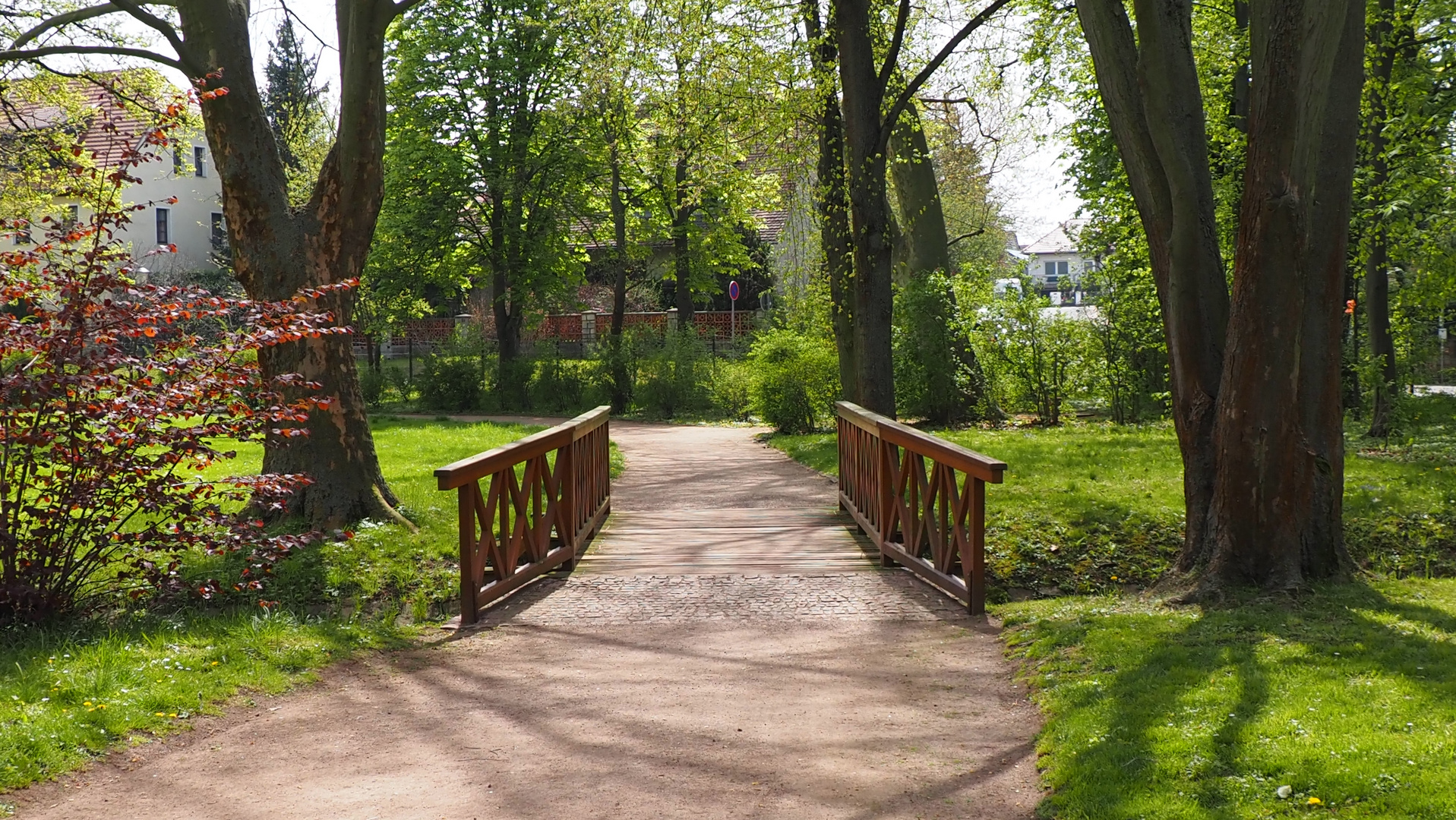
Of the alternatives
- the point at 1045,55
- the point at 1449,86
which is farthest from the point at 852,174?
the point at 1449,86

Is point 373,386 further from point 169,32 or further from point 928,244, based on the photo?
point 169,32

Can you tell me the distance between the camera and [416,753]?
5.04 metres

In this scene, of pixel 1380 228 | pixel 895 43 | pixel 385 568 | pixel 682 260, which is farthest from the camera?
pixel 682 260

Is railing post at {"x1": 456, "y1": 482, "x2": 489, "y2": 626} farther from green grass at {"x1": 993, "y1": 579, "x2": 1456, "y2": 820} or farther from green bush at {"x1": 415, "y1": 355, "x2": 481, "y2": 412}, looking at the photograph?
green bush at {"x1": 415, "y1": 355, "x2": 481, "y2": 412}

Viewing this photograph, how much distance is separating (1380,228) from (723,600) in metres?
10.8

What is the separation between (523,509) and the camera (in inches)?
335

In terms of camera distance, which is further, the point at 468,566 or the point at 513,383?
the point at 513,383

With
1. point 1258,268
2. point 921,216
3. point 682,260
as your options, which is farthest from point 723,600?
point 682,260

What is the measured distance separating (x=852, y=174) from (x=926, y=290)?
6.41 m

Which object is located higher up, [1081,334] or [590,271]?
[590,271]

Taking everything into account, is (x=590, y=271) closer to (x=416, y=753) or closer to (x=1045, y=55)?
(x=1045, y=55)

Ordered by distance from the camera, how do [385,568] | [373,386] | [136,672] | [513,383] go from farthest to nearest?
[373,386]
[513,383]
[385,568]
[136,672]

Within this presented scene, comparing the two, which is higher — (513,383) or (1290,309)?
(1290,309)

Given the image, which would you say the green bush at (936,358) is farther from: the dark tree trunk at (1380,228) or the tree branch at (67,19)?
the tree branch at (67,19)
